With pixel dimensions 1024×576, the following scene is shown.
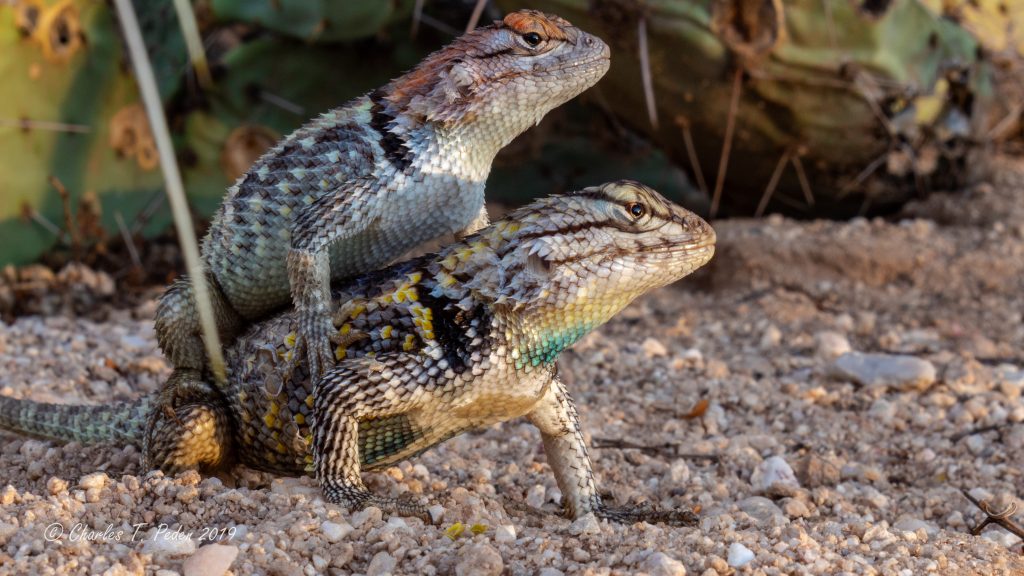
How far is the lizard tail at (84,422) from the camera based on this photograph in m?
4.16

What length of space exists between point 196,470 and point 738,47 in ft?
13.1

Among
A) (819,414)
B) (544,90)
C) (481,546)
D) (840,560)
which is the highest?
(544,90)

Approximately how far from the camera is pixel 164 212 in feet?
24.3

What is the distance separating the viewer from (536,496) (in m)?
4.21

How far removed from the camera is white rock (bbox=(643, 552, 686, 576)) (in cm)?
295

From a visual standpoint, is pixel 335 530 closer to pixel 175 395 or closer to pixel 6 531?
pixel 6 531

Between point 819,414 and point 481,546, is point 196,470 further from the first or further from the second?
point 819,414

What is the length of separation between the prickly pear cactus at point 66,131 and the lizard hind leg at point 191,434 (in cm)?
331

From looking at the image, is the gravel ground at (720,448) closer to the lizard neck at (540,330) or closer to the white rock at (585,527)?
the white rock at (585,527)

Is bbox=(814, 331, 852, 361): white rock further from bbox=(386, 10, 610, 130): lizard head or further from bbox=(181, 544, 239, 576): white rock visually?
bbox=(181, 544, 239, 576): white rock

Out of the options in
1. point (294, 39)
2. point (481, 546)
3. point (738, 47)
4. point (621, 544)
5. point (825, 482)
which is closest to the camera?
point (481, 546)

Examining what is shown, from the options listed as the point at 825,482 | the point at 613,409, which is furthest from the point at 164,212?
the point at 825,482

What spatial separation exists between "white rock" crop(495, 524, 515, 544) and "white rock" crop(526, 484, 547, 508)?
82cm

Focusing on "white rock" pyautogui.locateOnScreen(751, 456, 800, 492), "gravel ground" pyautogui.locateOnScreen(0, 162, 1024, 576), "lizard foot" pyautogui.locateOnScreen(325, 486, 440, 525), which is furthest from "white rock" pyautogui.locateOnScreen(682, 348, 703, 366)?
"lizard foot" pyautogui.locateOnScreen(325, 486, 440, 525)
